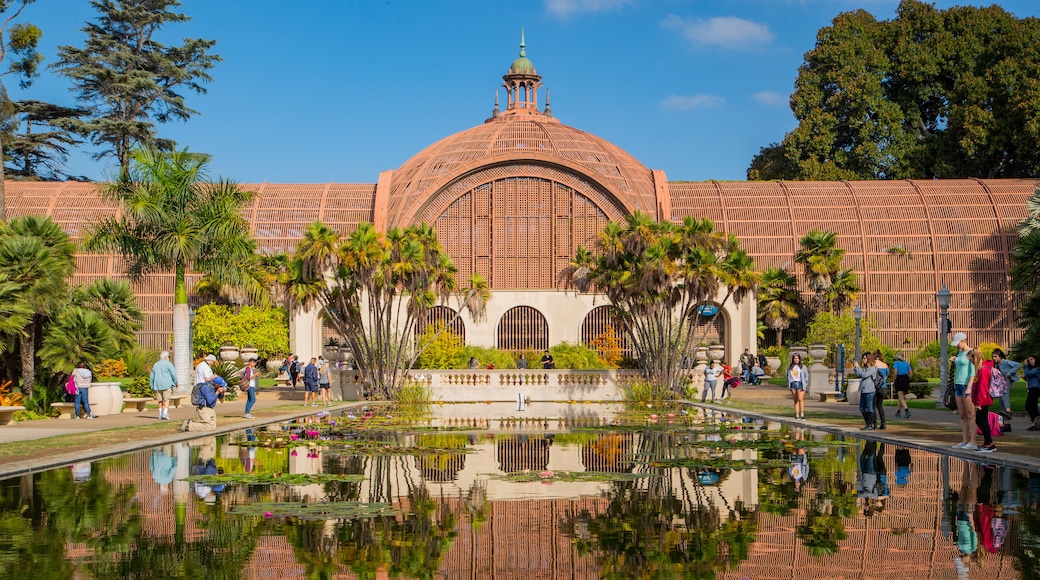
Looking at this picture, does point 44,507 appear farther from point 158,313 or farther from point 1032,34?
point 1032,34

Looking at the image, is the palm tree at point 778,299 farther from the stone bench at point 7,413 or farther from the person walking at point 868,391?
the stone bench at point 7,413

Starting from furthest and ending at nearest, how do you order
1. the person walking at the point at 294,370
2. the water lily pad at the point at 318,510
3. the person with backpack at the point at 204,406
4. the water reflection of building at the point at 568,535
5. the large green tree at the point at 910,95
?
the large green tree at the point at 910,95
the person walking at the point at 294,370
the person with backpack at the point at 204,406
the water lily pad at the point at 318,510
the water reflection of building at the point at 568,535

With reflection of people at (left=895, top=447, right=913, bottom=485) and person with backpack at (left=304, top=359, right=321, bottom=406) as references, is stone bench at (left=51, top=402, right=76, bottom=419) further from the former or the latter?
reflection of people at (left=895, top=447, right=913, bottom=485)

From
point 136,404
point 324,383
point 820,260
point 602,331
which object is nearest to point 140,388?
point 136,404

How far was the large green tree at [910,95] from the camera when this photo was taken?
62.8 m

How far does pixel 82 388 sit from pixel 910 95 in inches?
2183

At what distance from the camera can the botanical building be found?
51.1 metres

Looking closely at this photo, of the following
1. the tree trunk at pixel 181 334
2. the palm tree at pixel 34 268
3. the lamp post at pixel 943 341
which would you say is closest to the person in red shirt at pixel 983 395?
the lamp post at pixel 943 341

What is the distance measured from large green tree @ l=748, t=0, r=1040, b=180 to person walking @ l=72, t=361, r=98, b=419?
47.7m

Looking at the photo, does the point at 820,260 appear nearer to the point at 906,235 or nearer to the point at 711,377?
the point at 906,235

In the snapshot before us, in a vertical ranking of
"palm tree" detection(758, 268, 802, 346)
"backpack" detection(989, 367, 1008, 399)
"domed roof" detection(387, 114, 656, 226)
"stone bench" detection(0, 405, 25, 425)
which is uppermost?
"domed roof" detection(387, 114, 656, 226)

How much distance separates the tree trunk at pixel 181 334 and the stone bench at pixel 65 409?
14.7 ft

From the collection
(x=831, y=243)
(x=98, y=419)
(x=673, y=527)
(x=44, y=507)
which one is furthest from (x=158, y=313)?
(x=673, y=527)

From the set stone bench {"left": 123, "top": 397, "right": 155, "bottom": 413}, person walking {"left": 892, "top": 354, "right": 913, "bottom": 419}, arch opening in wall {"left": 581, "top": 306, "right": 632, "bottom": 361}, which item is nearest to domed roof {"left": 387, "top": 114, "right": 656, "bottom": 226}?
arch opening in wall {"left": 581, "top": 306, "right": 632, "bottom": 361}
